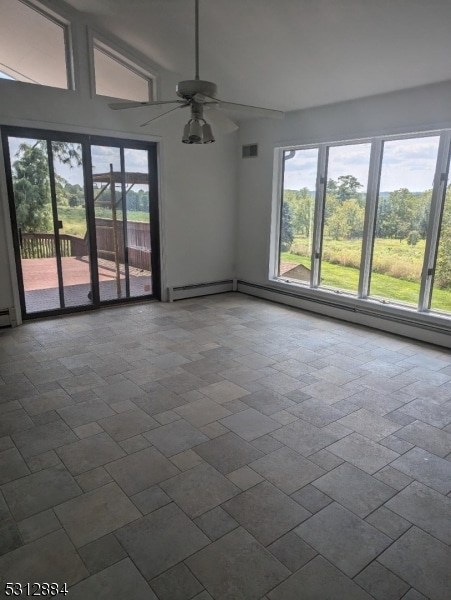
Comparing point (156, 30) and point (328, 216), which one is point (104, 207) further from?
point (328, 216)

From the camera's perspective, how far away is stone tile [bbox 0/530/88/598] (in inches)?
68.4

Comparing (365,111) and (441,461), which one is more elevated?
(365,111)

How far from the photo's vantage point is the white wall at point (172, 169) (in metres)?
4.78

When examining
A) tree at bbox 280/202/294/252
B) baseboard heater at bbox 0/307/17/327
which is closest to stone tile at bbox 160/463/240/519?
baseboard heater at bbox 0/307/17/327

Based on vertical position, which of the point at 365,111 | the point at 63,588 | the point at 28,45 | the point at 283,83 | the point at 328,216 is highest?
the point at 28,45

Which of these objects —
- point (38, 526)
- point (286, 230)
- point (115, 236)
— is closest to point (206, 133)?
point (38, 526)

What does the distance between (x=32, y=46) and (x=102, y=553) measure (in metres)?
5.30

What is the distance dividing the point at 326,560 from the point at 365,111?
4.69m

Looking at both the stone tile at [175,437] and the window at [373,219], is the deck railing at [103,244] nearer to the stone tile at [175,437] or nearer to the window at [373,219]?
the window at [373,219]

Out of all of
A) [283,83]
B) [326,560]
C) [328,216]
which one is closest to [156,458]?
[326,560]

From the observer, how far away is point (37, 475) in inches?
93.9

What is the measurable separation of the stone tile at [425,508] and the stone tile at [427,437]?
428 millimetres

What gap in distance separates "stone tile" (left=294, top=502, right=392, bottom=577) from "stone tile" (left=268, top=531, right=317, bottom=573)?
37 millimetres

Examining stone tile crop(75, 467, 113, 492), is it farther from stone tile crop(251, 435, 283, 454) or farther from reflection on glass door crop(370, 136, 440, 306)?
reflection on glass door crop(370, 136, 440, 306)
